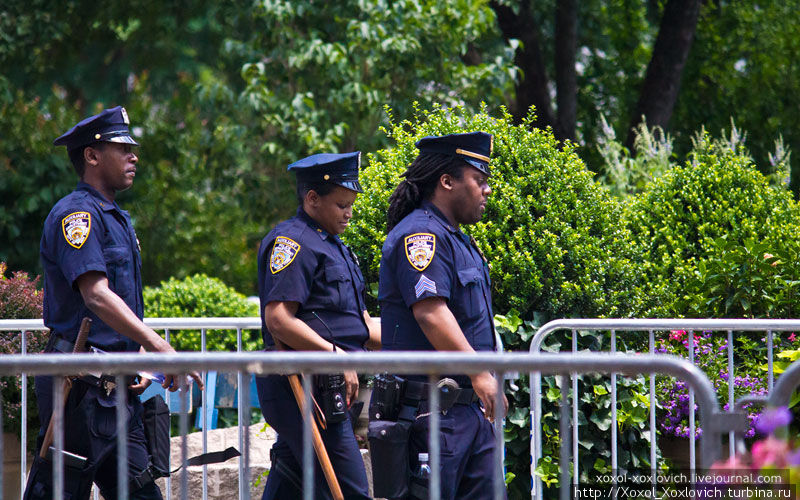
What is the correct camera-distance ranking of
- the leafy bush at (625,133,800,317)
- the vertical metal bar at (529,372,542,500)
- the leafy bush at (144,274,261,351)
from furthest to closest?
the leafy bush at (144,274,261,351) → the leafy bush at (625,133,800,317) → the vertical metal bar at (529,372,542,500)

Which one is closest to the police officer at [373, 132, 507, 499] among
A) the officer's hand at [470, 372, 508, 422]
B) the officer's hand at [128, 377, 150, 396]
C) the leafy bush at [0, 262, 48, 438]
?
the officer's hand at [470, 372, 508, 422]

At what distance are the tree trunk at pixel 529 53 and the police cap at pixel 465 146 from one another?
9.39 metres

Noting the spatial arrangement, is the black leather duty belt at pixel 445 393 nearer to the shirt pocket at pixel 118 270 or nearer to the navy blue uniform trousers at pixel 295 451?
the navy blue uniform trousers at pixel 295 451

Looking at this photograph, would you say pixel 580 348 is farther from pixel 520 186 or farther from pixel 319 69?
pixel 319 69

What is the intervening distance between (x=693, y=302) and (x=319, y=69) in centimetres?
529

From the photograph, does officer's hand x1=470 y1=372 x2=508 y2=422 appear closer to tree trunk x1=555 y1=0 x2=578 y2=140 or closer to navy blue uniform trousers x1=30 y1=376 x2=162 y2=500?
navy blue uniform trousers x1=30 y1=376 x2=162 y2=500

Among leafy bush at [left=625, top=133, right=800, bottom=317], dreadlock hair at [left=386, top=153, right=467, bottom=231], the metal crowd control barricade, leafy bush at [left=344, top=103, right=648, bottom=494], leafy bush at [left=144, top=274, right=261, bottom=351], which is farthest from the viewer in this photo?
leafy bush at [left=144, top=274, right=261, bottom=351]

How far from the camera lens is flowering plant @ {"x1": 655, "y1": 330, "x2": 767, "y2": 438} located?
218 inches

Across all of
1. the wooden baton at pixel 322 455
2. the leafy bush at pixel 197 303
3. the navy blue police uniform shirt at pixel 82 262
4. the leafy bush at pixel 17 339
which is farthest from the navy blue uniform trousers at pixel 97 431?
the leafy bush at pixel 197 303

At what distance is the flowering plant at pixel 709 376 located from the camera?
554cm

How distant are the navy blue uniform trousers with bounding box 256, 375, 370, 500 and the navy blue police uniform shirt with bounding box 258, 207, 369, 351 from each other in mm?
280

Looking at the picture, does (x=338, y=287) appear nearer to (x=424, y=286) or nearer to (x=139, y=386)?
(x=424, y=286)

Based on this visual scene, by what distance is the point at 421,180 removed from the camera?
4.42 metres

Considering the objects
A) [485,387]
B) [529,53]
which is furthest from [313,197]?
[529,53]
